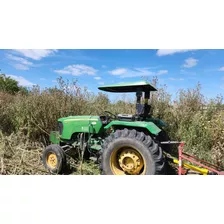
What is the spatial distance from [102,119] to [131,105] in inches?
79.6

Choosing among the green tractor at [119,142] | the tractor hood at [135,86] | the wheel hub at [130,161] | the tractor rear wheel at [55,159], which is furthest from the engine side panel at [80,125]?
the wheel hub at [130,161]

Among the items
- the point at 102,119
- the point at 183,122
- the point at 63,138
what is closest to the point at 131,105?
the point at 183,122

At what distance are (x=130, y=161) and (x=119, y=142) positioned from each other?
0.36 m

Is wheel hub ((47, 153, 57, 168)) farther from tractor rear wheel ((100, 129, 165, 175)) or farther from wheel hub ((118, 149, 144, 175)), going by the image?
wheel hub ((118, 149, 144, 175))

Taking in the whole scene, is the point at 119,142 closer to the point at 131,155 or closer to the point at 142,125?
the point at 131,155

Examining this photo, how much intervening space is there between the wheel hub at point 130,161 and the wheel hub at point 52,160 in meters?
1.24

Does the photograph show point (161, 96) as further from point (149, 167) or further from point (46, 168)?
point (46, 168)

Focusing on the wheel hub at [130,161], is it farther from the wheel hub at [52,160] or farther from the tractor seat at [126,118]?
the wheel hub at [52,160]

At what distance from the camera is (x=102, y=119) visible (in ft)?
9.98

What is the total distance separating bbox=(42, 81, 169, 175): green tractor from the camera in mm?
2148

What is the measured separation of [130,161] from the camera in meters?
2.37

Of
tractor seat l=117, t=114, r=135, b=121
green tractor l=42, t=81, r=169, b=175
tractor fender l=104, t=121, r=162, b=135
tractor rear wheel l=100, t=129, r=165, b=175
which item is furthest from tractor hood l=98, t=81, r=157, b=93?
tractor rear wheel l=100, t=129, r=165, b=175

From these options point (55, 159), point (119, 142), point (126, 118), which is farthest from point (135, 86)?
point (55, 159)

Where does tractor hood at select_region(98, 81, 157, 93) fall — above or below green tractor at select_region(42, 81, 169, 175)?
above
